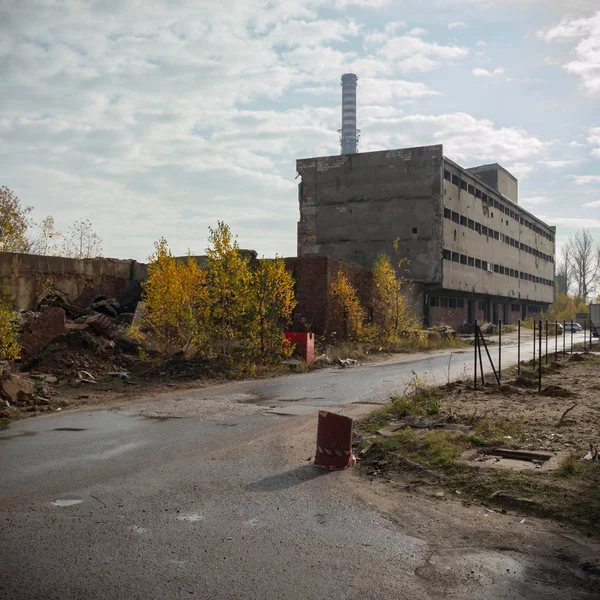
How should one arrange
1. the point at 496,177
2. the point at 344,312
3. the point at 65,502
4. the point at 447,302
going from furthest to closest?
1. the point at 496,177
2. the point at 447,302
3. the point at 344,312
4. the point at 65,502

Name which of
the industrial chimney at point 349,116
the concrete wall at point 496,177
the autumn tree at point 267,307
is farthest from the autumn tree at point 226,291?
the industrial chimney at point 349,116

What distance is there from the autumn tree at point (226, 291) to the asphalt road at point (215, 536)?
36.5 ft

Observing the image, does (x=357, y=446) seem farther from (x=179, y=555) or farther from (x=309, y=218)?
(x=309, y=218)

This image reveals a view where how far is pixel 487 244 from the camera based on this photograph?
60.5m

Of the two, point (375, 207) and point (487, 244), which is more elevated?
point (375, 207)

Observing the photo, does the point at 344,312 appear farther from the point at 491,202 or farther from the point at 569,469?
the point at 491,202

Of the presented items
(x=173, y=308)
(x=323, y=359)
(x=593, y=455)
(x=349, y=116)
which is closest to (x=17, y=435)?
(x=593, y=455)

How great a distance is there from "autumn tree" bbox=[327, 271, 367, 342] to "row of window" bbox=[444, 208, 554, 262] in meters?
20.9

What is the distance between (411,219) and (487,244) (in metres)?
14.5

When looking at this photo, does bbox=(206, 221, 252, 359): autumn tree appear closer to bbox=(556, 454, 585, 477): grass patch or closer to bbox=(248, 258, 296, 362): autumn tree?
bbox=(248, 258, 296, 362): autumn tree

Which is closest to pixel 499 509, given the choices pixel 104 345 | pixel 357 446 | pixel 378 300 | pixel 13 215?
pixel 357 446

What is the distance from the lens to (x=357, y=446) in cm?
919

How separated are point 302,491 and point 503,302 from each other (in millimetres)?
67135

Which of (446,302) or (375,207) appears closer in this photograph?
(375,207)
